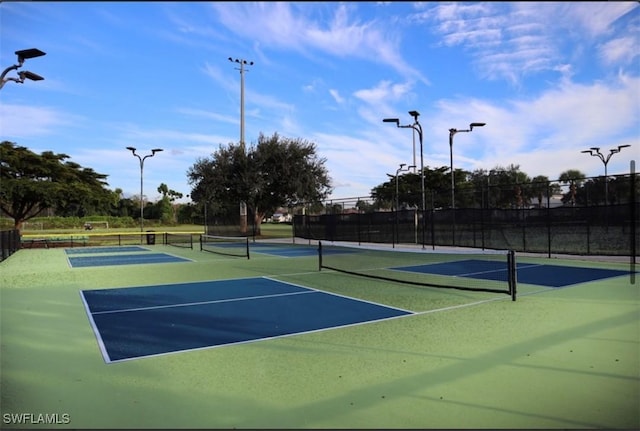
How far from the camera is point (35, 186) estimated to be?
3506cm

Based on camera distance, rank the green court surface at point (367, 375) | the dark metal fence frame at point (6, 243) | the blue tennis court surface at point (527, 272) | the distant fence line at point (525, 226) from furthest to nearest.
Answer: the dark metal fence frame at point (6, 243)
the distant fence line at point (525, 226)
the blue tennis court surface at point (527, 272)
the green court surface at point (367, 375)

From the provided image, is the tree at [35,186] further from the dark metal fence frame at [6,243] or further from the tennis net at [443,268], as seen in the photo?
the tennis net at [443,268]

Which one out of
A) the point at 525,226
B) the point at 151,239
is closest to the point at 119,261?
the point at 151,239

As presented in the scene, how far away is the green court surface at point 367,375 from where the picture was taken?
3566 millimetres

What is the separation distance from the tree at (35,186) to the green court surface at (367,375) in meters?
32.0

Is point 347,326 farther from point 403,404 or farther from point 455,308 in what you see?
point 403,404

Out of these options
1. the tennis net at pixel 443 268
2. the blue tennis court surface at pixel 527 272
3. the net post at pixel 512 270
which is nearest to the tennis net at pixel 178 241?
the tennis net at pixel 443 268

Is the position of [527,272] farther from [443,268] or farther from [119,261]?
[119,261]

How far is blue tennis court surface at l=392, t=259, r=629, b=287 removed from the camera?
10.9 metres

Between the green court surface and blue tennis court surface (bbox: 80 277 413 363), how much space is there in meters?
0.29

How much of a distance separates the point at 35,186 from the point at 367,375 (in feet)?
125

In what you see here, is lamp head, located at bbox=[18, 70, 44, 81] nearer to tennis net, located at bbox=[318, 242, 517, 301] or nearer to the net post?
tennis net, located at bbox=[318, 242, 517, 301]

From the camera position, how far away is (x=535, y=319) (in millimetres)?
6801

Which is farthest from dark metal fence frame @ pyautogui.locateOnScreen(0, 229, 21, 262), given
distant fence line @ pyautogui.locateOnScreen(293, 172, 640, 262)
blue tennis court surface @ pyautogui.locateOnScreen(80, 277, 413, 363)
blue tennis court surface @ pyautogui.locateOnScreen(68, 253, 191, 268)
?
distant fence line @ pyautogui.locateOnScreen(293, 172, 640, 262)
